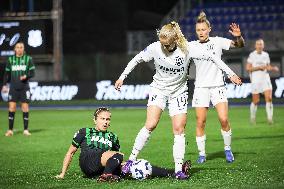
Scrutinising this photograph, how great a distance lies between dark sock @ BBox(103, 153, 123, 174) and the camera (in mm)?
9758

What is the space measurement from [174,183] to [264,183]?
45.4 inches

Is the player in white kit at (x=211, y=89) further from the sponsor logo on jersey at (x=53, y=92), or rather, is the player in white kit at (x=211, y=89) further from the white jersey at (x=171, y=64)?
the sponsor logo on jersey at (x=53, y=92)

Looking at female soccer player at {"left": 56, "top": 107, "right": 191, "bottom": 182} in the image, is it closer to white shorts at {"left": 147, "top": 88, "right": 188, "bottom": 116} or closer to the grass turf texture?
the grass turf texture

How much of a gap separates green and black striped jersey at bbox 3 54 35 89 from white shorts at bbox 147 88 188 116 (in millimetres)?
7965

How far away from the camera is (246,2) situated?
36875 mm

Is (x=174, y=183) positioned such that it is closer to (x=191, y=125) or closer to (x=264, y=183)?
(x=264, y=183)

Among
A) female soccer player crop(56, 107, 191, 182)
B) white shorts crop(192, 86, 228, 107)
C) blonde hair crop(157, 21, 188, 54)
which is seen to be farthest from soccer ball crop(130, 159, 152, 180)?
white shorts crop(192, 86, 228, 107)

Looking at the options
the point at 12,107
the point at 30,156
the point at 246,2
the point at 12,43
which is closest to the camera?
the point at 30,156

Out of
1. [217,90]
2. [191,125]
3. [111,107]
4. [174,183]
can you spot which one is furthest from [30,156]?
[111,107]

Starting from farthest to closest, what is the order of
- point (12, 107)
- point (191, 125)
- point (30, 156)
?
point (191, 125) < point (12, 107) < point (30, 156)

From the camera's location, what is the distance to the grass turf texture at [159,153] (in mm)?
9875

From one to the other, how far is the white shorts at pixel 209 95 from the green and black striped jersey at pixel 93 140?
2.56m

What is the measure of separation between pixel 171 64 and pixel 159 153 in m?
3.79

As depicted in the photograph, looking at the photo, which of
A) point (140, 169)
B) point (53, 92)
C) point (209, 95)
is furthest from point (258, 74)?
point (53, 92)
